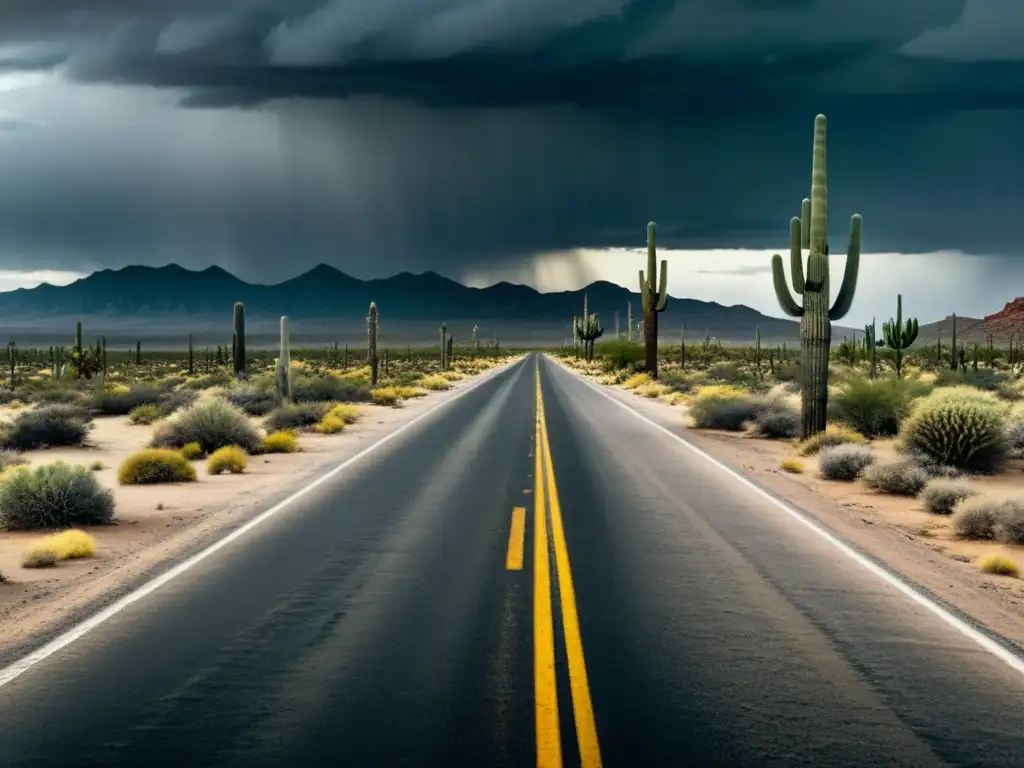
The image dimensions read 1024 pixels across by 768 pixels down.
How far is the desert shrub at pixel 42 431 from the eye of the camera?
24.1 meters

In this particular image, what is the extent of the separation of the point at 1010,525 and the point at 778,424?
13841 mm

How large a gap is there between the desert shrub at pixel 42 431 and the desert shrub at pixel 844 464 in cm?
1685

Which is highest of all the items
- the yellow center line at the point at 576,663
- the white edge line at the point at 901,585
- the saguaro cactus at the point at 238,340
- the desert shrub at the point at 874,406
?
the saguaro cactus at the point at 238,340

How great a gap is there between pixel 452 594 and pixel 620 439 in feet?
50.5

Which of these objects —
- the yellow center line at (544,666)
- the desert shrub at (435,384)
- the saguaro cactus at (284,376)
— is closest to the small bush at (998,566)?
Answer: the yellow center line at (544,666)

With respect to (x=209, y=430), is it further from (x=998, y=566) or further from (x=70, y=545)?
(x=998, y=566)

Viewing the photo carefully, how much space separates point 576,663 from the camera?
7066 millimetres

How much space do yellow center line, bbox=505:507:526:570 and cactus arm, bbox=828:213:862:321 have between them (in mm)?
12118

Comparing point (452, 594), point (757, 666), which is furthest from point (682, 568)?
A: point (757, 666)

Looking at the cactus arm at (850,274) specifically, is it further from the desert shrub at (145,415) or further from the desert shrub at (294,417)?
the desert shrub at (145,415)

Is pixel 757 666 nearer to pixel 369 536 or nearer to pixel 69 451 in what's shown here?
pixel 369 536

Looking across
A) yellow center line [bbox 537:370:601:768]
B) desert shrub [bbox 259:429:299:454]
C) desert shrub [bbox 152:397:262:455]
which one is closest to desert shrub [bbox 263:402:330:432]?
desert shrub [bbox 152:397:262:455]

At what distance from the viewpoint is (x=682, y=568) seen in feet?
33.6

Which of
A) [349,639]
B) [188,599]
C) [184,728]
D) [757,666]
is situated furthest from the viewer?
[188,599]
